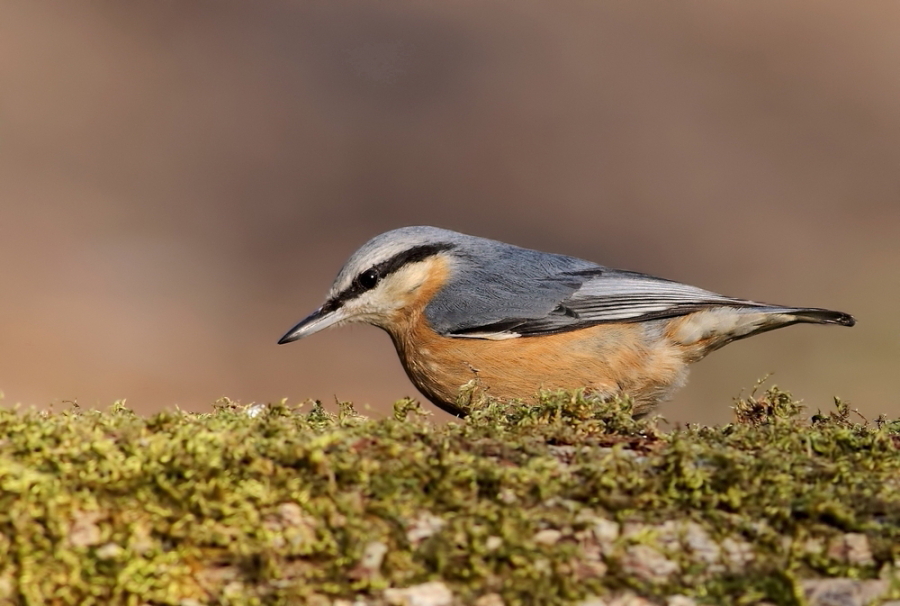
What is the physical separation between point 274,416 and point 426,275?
2.54 metres

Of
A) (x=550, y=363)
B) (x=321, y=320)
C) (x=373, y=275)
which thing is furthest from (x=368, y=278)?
(x=550, y=363)

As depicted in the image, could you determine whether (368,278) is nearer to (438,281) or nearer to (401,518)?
(438,281)

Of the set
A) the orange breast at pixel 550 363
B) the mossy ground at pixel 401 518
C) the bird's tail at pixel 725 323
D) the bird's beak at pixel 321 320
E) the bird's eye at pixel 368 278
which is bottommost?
the mossy ground at pixel 401 518

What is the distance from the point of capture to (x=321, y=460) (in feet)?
5.85

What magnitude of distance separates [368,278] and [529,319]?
3.06 ft

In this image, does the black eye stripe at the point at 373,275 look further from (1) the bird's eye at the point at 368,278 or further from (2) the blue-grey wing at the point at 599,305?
(2) the blue-grey wing at the point at 599,305

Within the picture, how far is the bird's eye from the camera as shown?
472 cm

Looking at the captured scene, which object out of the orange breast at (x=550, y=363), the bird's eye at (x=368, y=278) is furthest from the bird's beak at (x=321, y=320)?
the orange breast at (x=550, y=363)

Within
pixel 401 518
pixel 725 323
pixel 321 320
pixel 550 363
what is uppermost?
pixel 725 323

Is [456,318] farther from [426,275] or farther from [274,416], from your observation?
[274,416]

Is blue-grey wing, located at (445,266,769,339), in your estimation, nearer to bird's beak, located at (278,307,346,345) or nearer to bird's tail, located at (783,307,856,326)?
bird's tail, located at (783,307,856,326)

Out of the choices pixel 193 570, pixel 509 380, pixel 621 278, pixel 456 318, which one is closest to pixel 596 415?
pixel 193 570

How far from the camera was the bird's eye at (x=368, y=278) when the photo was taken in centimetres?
472

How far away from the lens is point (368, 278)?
4.73m
